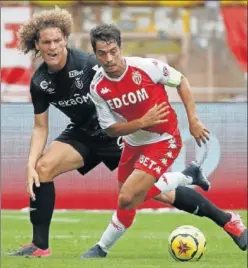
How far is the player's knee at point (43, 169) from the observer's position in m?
10.2

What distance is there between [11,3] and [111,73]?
32.1ft

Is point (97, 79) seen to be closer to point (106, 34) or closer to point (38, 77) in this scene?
point (106, 34)

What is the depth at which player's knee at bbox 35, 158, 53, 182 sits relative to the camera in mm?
10234

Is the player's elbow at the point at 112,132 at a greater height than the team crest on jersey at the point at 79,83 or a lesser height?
lesser

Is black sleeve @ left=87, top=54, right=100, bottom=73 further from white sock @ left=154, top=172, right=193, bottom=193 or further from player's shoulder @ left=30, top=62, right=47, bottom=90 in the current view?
white sock @ left=154, top=172, right=193, bottom=193

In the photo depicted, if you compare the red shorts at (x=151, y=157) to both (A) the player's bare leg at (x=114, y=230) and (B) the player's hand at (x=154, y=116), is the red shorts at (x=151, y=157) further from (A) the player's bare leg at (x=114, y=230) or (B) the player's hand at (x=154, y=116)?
(B) the player's hand at (x=154, y=116)

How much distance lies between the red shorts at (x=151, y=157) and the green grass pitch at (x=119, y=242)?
2.42ft

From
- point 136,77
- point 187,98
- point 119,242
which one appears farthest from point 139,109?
point 119,242

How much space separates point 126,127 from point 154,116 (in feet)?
0.77

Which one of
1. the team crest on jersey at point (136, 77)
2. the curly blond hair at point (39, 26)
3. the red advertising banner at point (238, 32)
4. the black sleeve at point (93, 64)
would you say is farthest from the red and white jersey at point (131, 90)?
the red advertising banner at point (238, 32)

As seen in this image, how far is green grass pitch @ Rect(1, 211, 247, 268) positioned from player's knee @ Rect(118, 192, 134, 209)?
436 mm

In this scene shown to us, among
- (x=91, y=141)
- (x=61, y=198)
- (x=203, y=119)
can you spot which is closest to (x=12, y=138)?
(x=61, y=198)

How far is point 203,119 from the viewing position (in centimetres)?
1580

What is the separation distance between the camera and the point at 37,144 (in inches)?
409
